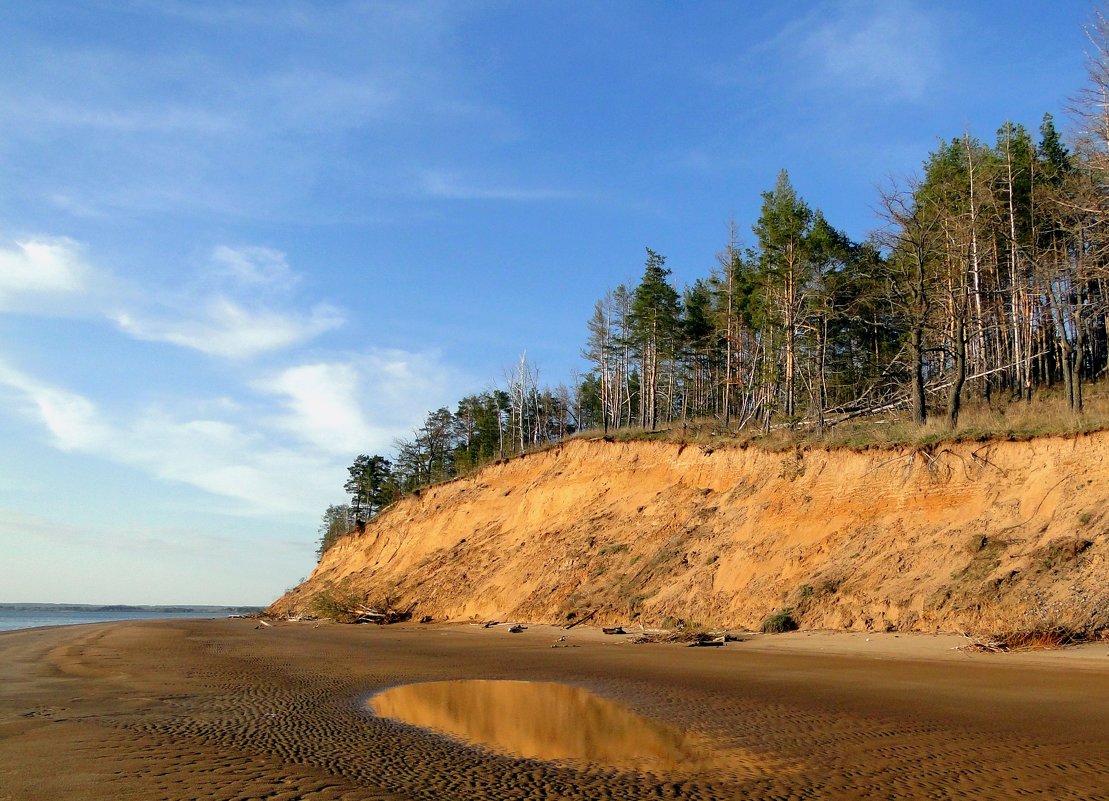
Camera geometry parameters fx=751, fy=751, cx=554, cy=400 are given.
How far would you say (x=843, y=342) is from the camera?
44.2 meters

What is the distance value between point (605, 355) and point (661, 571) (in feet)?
112

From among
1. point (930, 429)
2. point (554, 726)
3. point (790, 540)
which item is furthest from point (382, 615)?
point (554, 726)

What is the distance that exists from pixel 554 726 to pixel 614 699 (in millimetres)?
2233

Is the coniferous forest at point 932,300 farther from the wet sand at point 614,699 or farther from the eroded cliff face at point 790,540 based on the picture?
the wet sand at point 614,699

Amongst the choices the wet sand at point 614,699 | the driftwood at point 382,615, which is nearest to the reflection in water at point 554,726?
the wet sand at point 614,699

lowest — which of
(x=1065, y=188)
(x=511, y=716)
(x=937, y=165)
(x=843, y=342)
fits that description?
(x=511, y=716)

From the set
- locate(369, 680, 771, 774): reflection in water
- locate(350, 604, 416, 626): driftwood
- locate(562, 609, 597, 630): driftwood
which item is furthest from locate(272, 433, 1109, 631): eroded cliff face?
locate(369, 680, 771, 774): reflection in water

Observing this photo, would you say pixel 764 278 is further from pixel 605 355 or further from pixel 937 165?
pixel 605 355

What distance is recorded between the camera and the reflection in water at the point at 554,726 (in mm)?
7105

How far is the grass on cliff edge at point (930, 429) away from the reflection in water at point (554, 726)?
577 inches

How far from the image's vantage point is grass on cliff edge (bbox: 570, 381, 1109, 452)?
782 inches

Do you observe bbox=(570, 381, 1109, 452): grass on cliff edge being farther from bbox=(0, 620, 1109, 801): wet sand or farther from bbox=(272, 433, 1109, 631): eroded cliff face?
bbox=(0, 620, 1109, 801): wet sand

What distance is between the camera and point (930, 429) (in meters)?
22.3

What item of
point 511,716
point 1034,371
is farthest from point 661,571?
point 1034,371
